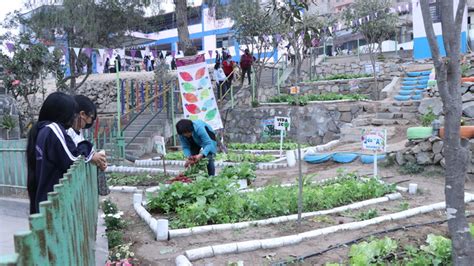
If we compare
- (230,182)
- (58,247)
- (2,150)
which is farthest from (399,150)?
(58,247)

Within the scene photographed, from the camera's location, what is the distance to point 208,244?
177 inches

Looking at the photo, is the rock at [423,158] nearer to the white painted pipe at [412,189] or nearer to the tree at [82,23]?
the white painted pipe at [412,189]

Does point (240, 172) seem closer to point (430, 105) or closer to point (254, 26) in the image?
point (430, 105)

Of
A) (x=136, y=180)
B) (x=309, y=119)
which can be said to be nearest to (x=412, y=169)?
(x=136, y=180)

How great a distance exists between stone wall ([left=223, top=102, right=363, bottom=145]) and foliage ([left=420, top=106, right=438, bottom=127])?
270cm

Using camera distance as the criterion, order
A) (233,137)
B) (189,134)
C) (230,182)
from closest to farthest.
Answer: (230,182), (189,134), (233,137)

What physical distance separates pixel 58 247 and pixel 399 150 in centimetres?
805

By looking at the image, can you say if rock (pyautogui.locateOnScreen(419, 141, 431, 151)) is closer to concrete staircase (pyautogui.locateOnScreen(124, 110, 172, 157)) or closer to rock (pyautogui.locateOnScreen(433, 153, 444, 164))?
rock (pyautogui.locateOnScreen(433, 153, 444, 164))

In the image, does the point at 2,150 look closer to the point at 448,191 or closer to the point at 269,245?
the point at 269,245

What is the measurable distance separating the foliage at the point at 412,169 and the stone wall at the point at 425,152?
62mm

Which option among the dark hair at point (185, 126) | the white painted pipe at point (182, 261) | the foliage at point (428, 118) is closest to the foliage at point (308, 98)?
the foliage at point (428, 118)

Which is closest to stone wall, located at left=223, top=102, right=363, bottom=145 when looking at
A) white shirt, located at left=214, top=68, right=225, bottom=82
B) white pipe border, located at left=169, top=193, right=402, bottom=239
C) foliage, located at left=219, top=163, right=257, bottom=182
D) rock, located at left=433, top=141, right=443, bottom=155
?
white shirt, located at left=214, top=68, right=225, bottom=82

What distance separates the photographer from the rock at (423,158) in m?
8.12

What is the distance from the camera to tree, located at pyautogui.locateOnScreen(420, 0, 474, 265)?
10.1ft
